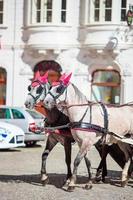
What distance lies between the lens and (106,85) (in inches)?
1340

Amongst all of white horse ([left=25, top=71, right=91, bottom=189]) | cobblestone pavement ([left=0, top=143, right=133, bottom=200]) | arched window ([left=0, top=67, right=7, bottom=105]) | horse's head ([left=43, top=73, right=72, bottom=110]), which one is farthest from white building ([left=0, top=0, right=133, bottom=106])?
horse's head ([left=43, top=73, right=72, bottom=110])

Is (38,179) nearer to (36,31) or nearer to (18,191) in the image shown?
(18,191)

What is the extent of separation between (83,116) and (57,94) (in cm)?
64

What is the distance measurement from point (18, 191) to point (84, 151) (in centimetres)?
139

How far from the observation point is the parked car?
24.3 metres

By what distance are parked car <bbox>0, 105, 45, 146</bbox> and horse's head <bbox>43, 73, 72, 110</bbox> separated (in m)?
12.8

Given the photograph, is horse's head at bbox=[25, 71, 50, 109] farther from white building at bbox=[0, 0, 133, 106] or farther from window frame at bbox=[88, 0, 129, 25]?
window frame at bbox=[88, 0, 129, 25]

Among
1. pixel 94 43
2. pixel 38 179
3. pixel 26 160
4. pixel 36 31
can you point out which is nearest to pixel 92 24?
pixel 94 43

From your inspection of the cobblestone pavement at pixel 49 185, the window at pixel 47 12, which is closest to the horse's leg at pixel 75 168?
the cobblestone pavement at pixel 49 185

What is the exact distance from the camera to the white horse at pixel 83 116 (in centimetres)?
1113

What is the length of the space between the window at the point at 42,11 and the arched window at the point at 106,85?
403 centimetres

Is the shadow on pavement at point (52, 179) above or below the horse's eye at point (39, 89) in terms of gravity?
below

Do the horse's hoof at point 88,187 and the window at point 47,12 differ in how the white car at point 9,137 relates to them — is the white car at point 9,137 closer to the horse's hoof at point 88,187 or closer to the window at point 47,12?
the horse's hoof at point 88,187

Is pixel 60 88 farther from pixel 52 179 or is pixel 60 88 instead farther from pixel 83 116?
pixel 52 179
